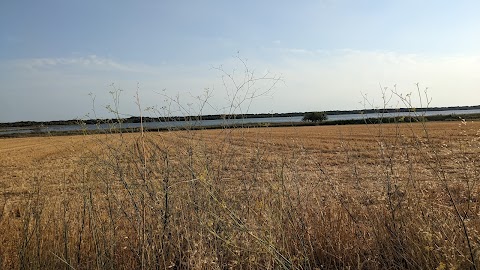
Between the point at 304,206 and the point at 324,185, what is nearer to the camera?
the point at 304,206

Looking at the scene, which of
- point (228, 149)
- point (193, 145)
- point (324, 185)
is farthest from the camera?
point (324, 185)

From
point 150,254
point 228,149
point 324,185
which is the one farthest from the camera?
point 324,185

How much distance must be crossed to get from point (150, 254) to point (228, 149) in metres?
1.60

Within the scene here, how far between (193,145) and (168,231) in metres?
0.91

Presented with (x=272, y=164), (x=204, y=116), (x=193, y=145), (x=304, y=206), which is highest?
(x=204, y=116)

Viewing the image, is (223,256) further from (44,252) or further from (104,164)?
(44,252)

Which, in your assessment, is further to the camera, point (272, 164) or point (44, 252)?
point (272, 164)

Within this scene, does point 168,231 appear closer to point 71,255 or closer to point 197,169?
point 197,169

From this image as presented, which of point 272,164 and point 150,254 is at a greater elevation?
point 272,164

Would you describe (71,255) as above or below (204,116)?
below

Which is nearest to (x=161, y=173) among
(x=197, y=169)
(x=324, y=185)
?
(x=197, y=169)

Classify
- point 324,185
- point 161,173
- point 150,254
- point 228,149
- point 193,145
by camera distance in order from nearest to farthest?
1. point 150,254
2. point 161,173
3. point 193,145
4. point 228,149
5. point 324,185

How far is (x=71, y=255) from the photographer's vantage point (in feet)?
12.4

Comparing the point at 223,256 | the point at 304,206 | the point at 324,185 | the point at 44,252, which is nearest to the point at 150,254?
the point at 223,256
